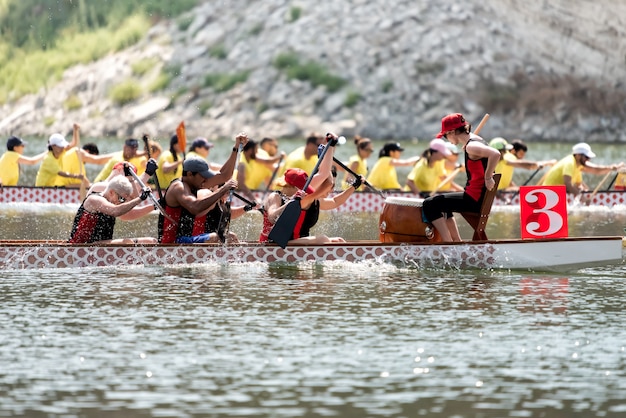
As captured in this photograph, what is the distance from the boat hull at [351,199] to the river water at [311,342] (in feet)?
37.2

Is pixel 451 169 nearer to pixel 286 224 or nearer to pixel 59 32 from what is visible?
pixel 286 224

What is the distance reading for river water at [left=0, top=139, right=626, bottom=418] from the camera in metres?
→ 12.5

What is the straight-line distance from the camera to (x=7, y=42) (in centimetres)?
10075

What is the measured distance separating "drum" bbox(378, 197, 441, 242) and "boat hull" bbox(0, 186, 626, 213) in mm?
10439

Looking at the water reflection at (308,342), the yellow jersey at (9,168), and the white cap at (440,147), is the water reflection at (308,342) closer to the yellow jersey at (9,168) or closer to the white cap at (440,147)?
the white cap at (440,147)

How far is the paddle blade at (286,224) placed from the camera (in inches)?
771


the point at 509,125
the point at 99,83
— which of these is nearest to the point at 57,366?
the point at 509,125

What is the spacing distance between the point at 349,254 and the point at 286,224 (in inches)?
40.1

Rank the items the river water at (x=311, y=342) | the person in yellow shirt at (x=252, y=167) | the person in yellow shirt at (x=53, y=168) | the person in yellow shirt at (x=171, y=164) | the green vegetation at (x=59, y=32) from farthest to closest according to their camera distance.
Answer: the green vegetation at (x=59, y=32)
the person in yellow shirt at (x=53, y=168)
the person in yellow shirt at (x=252, y=167)
the person in yellow shirt at (x=171, y=164)
the river water at (x=311, y=342)

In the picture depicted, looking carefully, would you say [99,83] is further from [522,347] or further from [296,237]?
[522,347]

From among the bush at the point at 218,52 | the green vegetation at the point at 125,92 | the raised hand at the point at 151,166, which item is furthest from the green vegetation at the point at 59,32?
the raised hand at the point at 151,166

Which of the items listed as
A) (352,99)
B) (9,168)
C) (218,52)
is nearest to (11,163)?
(9,168)

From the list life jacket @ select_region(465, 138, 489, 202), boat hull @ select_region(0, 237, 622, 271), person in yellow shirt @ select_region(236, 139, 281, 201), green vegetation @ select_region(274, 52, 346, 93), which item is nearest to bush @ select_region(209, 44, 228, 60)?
green vegetation @ select_region(274, 52, 346, 93)

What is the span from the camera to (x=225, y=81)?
85.5 metres
